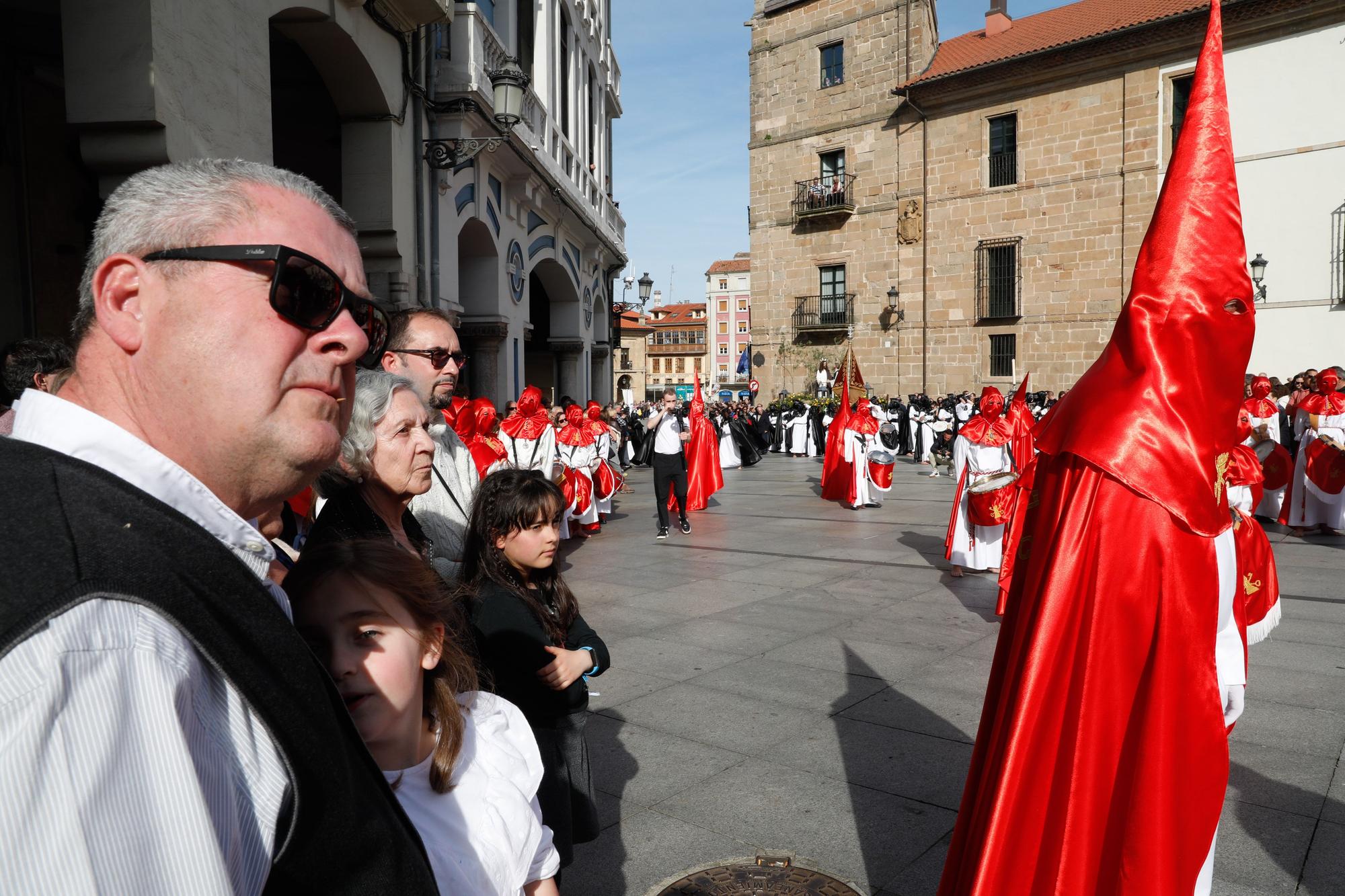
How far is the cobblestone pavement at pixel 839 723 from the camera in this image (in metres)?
3.57

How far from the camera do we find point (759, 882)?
3.34 meters

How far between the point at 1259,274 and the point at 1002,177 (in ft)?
26.5

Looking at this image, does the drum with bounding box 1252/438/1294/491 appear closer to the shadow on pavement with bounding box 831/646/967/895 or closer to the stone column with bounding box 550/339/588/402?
the shadow on pavement with bounding box 831/646/967/895

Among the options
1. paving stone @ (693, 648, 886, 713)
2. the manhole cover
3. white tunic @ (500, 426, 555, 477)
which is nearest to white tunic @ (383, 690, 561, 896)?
the manhole cover

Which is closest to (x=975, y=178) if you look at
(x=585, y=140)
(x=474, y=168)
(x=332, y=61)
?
(x=585, y=140)

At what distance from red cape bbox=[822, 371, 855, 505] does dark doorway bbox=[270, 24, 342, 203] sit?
28.8ft

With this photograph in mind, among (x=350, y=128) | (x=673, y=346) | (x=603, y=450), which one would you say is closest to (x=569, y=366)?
(x=603, y=450)

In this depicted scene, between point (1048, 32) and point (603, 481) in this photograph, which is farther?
point (1048, 32)

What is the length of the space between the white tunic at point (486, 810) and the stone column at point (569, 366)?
1864 cm

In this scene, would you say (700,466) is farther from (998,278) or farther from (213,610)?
(998,278)

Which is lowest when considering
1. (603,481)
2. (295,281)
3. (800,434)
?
(800,434)

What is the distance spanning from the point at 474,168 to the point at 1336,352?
22.8 meters

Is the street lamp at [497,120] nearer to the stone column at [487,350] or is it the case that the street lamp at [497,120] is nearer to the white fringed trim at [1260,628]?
the stone column at [487,350]

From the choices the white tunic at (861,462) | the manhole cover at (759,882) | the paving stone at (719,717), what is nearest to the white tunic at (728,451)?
the white tunic at (861,462)
